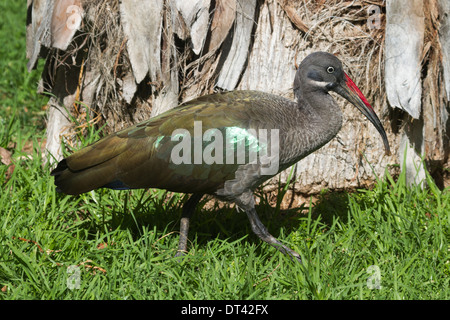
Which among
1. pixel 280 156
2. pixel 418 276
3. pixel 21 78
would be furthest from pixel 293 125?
pixel 21 78

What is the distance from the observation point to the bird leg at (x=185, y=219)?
4359 mm

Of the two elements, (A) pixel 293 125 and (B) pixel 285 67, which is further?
(B) pixel 285 67

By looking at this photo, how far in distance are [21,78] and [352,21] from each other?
421 cm

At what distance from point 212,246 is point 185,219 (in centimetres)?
27

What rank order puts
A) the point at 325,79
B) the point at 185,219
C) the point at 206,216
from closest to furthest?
the point at 325,79
the point at 185,219
the point at 206,216

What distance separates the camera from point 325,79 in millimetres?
4328

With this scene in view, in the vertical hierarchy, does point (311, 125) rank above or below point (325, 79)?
below

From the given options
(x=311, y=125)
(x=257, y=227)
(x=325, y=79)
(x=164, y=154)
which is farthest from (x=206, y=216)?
(x=325, y=79)

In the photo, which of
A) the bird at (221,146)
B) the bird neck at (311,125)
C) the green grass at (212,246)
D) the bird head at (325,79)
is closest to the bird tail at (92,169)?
the bird at (221,146)

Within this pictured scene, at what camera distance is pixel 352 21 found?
4.91 metres

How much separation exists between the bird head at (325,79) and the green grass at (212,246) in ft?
2.69

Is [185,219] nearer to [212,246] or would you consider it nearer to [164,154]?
[212,246]

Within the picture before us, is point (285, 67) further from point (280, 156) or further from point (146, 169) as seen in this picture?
point (146, 169)

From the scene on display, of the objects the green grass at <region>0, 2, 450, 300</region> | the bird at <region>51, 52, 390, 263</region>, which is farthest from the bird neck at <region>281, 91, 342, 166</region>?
the green grass at <region>0, 2, 450, 300</region>
